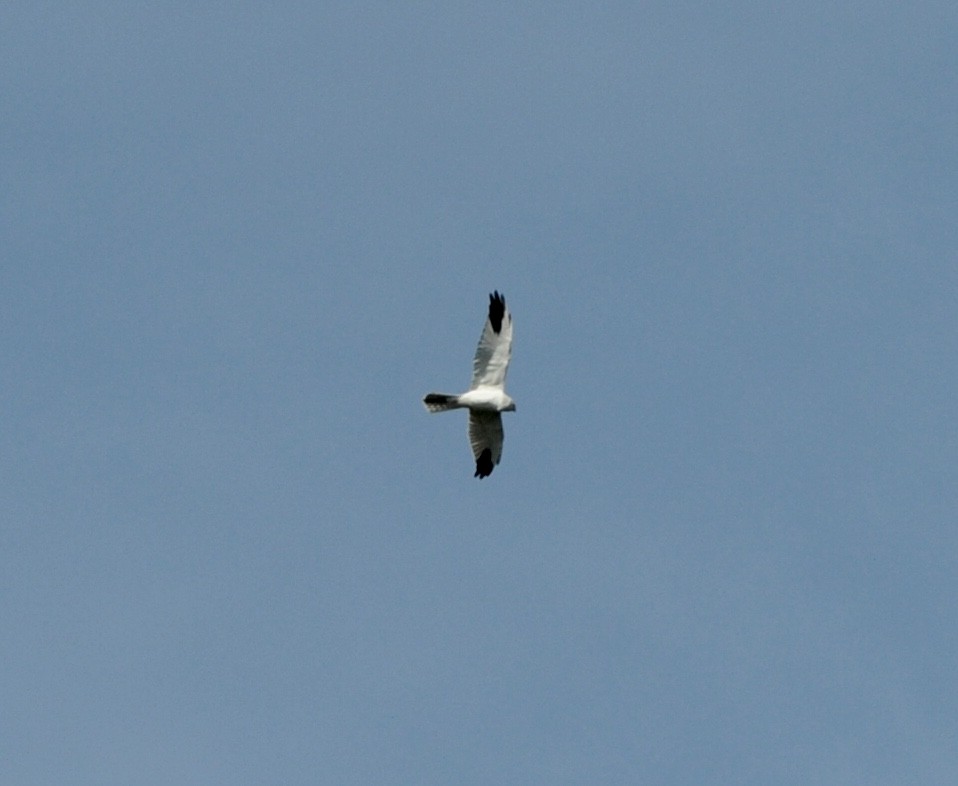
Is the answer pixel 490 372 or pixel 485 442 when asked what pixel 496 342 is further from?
pixel 485 442

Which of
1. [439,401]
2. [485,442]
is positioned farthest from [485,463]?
[439,401]

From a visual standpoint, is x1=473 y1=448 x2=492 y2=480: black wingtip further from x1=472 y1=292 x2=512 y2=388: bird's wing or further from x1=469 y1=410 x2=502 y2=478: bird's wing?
x1=472 y1=292 x2=512 y2=388: bird's wing

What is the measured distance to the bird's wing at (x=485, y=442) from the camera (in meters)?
82.1

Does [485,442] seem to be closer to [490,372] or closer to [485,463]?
[485,463]

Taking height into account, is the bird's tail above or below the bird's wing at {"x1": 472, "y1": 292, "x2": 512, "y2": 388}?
below

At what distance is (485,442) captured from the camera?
83000 millimetres

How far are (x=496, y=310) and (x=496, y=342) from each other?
95cm

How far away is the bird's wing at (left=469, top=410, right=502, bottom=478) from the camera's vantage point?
82125mm

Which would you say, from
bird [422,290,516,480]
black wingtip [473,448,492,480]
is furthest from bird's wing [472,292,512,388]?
black wingtip [473,448,492,480]

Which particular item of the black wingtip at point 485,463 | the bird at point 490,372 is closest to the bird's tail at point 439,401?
the bird at point 490,372

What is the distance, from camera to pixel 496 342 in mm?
79938

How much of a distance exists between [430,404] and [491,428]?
2.99m

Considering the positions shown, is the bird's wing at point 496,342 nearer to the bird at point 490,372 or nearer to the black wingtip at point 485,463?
the bird at point 490,372

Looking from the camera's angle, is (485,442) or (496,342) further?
(485,442)
